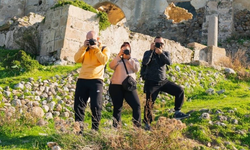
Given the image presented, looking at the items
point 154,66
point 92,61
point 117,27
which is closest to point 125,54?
point 92,61

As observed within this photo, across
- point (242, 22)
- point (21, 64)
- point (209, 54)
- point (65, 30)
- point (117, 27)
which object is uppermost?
point (242, 22)

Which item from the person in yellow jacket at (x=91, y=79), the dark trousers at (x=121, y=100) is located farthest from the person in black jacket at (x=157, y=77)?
the person in yellow jacket at (x=91, y=79)

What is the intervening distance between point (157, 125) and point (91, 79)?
1472mm

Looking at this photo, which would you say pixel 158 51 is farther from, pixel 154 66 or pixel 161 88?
pixel 161 88

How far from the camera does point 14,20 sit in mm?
14188

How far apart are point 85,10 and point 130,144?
6732mm

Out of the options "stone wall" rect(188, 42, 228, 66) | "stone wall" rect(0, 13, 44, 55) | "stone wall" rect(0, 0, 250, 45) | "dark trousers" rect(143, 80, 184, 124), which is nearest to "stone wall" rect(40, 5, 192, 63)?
"stone wall" rect(0, 13, 44, 55)

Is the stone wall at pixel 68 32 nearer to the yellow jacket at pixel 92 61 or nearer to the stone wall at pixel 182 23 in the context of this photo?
the yellow jacket at pixel 92 61

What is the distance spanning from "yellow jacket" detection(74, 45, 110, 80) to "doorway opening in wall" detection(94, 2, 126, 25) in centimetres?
1497

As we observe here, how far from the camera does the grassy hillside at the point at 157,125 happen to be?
571cm

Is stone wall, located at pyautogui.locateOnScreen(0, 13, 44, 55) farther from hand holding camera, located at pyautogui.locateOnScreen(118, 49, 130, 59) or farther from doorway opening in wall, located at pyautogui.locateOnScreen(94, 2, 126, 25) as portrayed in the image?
doorway opening in wall, located at pyautogui.locateOnScreen(94, 2, 126, 25)

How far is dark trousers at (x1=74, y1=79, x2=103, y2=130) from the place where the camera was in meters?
6.59

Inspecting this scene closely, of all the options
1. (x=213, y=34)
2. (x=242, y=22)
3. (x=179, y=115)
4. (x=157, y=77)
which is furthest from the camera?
(x=242, y=22)

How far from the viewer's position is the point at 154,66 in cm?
769
